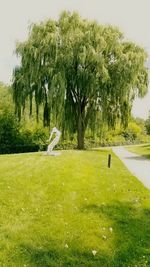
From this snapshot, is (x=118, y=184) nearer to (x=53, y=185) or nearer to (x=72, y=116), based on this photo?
(x=53, y=185)

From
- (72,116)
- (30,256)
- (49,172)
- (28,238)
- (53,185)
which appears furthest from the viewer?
(72,116)

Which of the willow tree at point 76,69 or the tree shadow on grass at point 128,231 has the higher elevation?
the willow tree at point 76,69

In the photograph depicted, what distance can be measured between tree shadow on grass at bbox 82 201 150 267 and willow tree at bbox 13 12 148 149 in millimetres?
19859

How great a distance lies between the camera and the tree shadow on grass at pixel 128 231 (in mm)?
7621

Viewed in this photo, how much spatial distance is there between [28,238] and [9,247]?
0.61m

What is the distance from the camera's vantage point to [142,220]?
995cm

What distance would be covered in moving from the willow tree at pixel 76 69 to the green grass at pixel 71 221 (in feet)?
53.9

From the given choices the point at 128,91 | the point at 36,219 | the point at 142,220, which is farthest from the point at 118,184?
the point at 128,91

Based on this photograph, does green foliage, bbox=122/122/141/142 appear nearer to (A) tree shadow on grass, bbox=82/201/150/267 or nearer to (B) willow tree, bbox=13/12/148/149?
(B) willow tree, bbox=13/12/148/149

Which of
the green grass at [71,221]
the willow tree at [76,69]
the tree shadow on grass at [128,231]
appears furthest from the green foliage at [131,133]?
the tree shadow on grass at [128,231]

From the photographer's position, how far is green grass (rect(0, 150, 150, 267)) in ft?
24.8

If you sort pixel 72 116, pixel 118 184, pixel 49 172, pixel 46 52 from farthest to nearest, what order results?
1. pixel 72 116
2. pixel 46 52
3. pixel 49 172
4. pixel 118 184

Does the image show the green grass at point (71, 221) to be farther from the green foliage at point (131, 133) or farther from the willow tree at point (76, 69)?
the green foliage at point (131, 133)

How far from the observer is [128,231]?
29.8 feet
